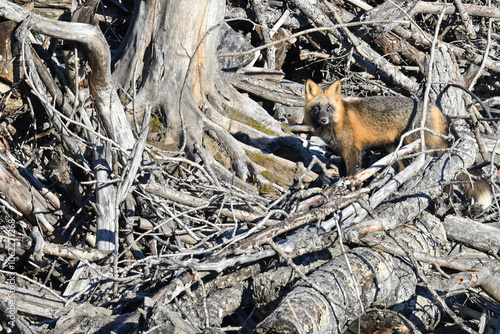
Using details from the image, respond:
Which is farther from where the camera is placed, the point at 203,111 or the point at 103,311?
the point at 203,111

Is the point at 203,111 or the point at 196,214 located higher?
the point at 203,111

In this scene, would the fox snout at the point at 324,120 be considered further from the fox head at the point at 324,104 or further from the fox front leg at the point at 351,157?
the fox front leg at the point at 351,157

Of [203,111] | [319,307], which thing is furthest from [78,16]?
[319,307]

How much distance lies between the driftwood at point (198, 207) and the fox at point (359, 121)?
321mm

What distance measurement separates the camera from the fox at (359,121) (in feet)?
24.0

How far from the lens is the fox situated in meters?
7.32

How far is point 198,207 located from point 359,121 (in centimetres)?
348

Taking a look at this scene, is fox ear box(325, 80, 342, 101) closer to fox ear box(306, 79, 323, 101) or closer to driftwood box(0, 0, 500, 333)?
fox ear box(306, 79, 323, 101)

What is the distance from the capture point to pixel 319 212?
482cm

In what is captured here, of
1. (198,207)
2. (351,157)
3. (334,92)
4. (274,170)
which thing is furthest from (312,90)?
(198,207)

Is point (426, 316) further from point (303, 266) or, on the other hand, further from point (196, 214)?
point (196, 214)

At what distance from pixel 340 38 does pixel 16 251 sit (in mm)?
5691

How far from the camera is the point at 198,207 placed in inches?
195

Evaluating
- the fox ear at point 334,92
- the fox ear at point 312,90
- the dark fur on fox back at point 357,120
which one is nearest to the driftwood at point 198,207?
the dark fur on fox back at point 357,120
